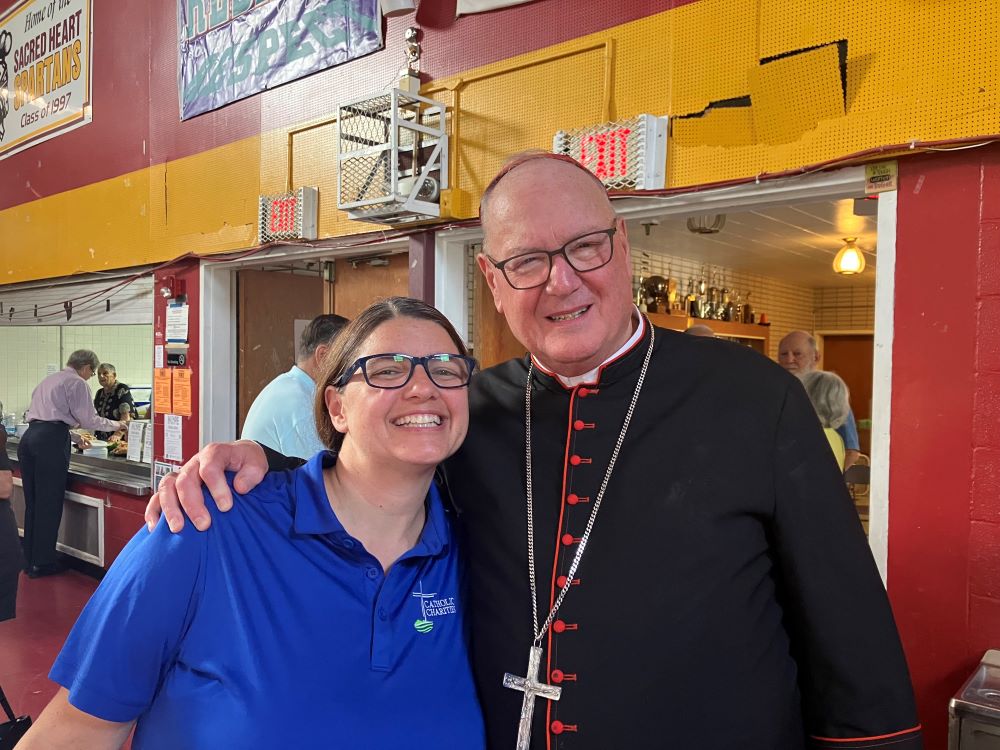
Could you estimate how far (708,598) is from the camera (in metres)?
1.41

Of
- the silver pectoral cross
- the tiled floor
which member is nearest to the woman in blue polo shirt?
the silver pectoral cross

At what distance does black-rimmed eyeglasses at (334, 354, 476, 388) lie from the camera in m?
1.47

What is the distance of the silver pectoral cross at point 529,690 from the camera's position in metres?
1.39

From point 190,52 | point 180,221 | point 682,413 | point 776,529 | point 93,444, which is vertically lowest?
point 93,444

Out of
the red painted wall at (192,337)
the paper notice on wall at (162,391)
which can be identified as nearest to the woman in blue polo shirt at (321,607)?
the red painted wall at (192,337)

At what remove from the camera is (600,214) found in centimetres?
154

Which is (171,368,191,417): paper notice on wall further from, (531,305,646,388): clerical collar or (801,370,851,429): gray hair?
(531,305,646,388): clerical collar

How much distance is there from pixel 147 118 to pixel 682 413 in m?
5.36

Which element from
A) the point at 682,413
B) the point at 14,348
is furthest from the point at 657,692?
the point at 14,348

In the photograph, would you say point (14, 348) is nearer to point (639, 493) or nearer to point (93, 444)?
point (93, 444)

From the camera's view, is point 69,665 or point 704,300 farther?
point 704,300

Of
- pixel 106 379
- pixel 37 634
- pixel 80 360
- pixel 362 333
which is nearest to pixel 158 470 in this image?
pixel 37 634

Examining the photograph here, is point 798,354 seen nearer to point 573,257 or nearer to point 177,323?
point 573,257

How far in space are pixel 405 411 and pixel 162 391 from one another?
15.6 feet
